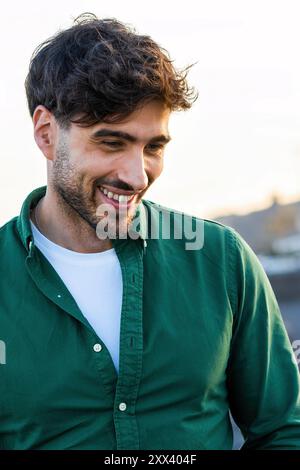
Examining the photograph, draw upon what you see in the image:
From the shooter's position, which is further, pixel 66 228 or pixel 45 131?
pixel 45 131

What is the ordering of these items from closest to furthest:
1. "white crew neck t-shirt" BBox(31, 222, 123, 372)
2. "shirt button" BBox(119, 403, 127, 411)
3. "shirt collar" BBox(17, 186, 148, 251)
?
"shirt button" BBox(119, 403, 127, 411)
"white crew neck t-shirt" BBox(31, 222, 123, 372)
"shirt collar" BBox(17, 186, 148, 251)

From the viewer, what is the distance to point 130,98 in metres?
2.81

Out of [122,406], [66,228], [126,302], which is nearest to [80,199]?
[66,228]

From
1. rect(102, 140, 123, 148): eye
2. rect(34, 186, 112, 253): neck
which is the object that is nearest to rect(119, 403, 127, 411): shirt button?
rect(34, 186, 112, 253): neck

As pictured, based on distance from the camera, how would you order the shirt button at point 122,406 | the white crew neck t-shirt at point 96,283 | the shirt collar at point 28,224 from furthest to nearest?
the shirt collar at point 28,224 → the white crew neck t-shirt at point 96,283 → the shirt button at point 122,406

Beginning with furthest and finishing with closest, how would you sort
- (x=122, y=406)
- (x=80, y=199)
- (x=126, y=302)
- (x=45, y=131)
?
1. (x=45, y=131)
2. (x=80, y=199)
3. (x=126, y=302)
4. (x=122, y=406)

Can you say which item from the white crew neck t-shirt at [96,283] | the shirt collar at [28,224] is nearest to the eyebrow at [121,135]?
the shirt collar at [28,224]

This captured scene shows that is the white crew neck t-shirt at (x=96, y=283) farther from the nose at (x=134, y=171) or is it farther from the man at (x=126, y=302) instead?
the nose at (x=134, y=171)

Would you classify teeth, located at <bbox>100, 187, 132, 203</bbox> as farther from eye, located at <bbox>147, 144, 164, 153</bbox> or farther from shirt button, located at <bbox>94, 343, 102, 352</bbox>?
shirt button, located at <bbox>94, 343, 102, 352</bbox>

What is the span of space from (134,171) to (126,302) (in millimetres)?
410

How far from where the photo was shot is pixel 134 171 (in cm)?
278

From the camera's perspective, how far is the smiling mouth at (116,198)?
110 inches

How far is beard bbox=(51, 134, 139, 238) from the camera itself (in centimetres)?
286

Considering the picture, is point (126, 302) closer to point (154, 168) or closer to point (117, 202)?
point (117, 202)
